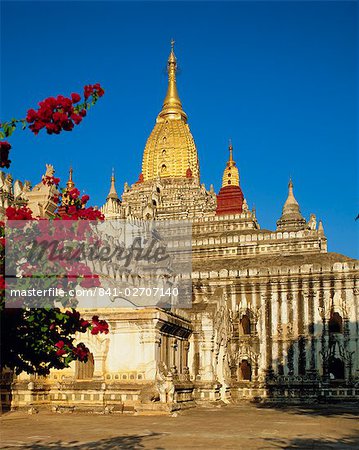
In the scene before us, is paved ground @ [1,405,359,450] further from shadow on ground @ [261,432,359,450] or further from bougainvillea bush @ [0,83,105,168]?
bougainvillea bush @ [0,83,105,168]

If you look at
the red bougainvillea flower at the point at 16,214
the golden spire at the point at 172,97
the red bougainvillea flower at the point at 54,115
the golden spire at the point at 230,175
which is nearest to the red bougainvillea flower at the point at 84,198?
the red bougainvillea flower at the point at 16,214

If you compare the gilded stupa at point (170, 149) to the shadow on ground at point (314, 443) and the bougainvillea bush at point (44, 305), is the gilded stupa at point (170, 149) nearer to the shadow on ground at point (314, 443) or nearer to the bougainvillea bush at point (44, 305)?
the shadow on ground at point (314, 443)

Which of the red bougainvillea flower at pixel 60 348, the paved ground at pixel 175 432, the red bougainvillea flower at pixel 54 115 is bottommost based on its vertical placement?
the paved ground at pixel 175 432

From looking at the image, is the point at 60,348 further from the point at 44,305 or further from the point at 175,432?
the point at 175,432

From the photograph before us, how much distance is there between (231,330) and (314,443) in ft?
94.8

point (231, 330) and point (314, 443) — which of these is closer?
point (314, 443)

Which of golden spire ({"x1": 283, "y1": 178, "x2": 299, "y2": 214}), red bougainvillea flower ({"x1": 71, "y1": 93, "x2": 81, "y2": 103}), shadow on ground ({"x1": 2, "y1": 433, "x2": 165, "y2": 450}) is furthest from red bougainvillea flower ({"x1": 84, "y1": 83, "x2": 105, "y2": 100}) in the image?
golden spire ({"x1": 283, "y1": 178, "x2": 299, "y2": 214})

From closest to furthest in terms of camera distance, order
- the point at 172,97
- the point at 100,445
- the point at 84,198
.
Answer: the point at 84,198 → the point at 100,445 → the point at 172,97

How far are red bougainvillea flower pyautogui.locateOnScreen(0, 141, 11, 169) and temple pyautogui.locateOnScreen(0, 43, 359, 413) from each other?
1026 centimetres

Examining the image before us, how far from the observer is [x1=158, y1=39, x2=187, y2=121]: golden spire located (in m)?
96.6

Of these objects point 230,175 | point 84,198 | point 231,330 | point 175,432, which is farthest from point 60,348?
point 230,175

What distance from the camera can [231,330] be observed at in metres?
46.3

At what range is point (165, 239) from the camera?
209 ft

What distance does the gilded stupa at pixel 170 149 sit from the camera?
89.1 m
